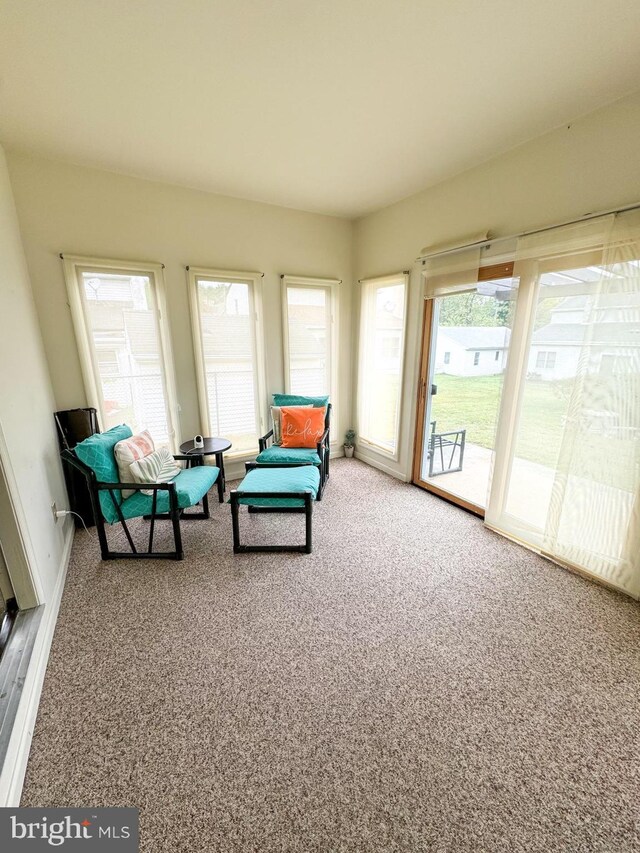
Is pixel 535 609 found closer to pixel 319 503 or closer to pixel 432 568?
pixel 432 568

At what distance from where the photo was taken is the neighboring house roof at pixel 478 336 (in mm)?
2570

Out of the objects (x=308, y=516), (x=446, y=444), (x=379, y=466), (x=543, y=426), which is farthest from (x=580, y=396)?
(x=379, y=466)

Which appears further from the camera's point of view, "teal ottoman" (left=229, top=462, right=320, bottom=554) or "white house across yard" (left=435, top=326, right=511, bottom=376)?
"white house across yard" (left=435, top=326, right=511, bottom=376)

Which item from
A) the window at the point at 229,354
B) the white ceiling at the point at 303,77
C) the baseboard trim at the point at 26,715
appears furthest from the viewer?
the window at the point at 229,354

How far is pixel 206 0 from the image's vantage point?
1277 mm

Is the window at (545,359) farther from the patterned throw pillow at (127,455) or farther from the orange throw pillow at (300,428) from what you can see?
the patterned throw pillow at (127,455)

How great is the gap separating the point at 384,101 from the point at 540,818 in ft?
10.6

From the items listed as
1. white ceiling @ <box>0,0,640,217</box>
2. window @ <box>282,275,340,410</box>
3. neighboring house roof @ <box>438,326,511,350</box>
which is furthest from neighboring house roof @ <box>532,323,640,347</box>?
window @ <box>282,275,340,410</box>

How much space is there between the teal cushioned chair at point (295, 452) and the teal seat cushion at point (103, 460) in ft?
3.75

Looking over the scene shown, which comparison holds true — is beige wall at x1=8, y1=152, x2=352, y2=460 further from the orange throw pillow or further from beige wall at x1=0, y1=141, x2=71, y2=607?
the orange throw pillow

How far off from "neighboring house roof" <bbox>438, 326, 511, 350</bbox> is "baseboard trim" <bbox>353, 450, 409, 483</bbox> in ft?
4.89

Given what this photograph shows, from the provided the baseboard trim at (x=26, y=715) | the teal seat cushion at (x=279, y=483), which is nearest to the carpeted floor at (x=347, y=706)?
the baseboard trim at (x=26, y=715)

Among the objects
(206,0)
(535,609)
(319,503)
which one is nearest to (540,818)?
(535,609)

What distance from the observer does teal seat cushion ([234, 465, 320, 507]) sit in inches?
96.9
